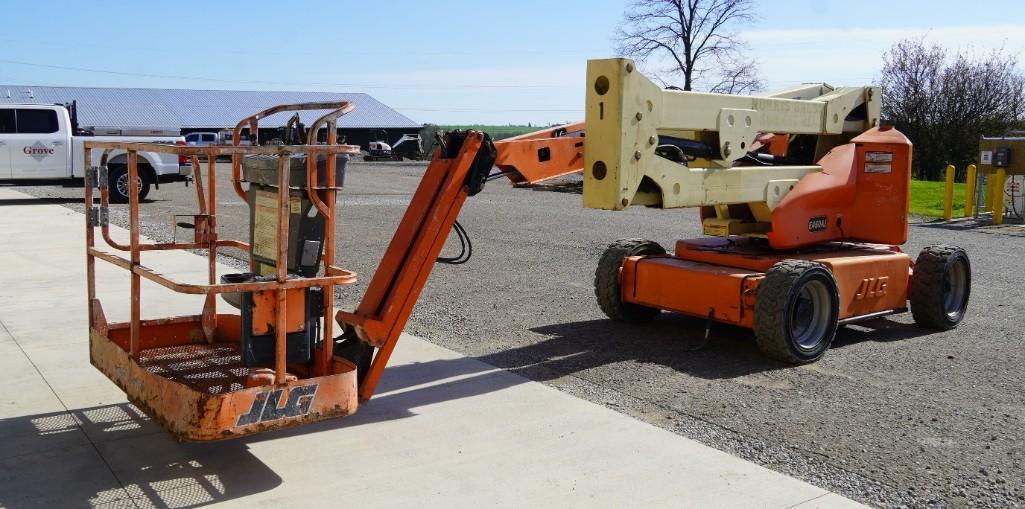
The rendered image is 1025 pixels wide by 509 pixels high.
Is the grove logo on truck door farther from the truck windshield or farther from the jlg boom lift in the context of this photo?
the jlg boom lift

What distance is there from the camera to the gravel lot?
498 cm

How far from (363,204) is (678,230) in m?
8.01

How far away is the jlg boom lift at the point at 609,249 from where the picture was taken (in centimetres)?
470

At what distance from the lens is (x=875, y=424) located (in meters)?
5.63

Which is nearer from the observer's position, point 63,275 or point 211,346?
point 211,346

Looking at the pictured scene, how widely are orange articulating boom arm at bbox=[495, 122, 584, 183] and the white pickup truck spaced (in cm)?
1633

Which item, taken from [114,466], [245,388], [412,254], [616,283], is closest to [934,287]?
[616,283]

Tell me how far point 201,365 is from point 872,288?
5283 millimetres

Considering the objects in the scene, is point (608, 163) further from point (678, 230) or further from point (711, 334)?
point (678, 230)

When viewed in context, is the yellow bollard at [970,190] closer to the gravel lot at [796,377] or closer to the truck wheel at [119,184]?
the gravel lot at [796,377]

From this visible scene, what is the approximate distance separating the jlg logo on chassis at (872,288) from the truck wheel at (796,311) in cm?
57

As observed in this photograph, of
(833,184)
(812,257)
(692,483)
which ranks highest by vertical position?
(833,184)

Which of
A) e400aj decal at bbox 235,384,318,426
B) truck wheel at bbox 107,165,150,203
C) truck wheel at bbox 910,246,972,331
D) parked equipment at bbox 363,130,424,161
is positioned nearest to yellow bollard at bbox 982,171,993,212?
truck wheel at bbox 910,246,972,331

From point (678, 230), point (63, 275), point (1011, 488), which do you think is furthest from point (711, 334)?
point (678, 230)
